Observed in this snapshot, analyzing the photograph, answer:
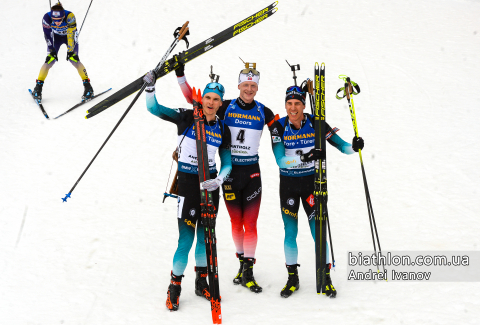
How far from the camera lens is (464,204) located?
267 inches

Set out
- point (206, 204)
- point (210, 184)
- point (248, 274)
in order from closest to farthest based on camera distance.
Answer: point (210, 184) < point (206, 204) < point (248, 274)

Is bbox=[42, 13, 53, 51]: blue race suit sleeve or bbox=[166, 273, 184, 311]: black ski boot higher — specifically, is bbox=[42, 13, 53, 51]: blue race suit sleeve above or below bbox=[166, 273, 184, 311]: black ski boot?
above

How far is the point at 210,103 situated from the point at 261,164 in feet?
13.2

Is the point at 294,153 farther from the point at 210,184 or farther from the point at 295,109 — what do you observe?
the point at 210,184

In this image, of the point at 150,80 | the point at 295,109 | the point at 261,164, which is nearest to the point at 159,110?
the point at 150,80

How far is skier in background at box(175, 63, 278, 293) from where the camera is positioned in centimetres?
495

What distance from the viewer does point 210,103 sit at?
181 inches

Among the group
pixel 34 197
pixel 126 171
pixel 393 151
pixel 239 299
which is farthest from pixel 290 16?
pixel 239 299

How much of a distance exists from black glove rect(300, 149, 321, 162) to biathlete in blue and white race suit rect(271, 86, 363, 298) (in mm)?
93

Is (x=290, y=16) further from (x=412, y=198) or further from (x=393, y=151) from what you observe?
(x=412, y=198)

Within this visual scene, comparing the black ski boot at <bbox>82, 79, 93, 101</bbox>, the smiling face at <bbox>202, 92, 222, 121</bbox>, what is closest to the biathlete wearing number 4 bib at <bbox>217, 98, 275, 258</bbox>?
the smiling face at <bbox>202, 92, 222, 121</bbox>

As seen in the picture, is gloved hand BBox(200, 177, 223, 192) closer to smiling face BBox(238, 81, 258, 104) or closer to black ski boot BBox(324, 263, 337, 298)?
smiling face BBox(238, 81, 258, 104)

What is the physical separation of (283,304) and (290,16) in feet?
44.1

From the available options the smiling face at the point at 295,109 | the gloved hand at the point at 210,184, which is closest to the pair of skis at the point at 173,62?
the smiling face at the point at 295,109
